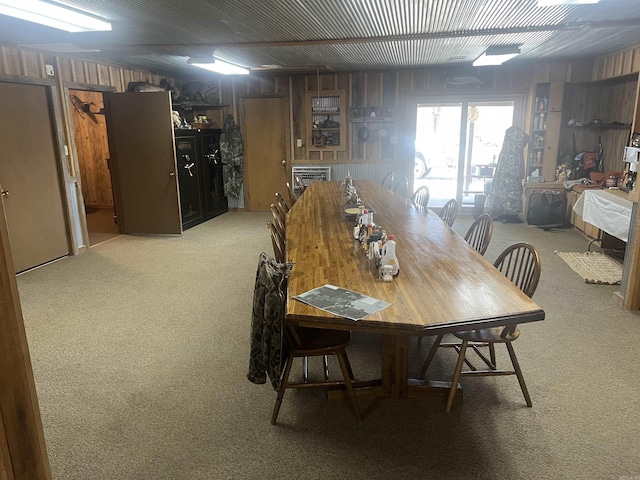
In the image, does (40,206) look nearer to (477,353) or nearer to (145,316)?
(145,316)

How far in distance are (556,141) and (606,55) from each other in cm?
133

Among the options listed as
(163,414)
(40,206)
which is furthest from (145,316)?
(40,206)

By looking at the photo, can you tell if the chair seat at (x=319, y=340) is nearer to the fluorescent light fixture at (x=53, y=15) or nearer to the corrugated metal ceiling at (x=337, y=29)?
the corrugated metal ceiling at (x=337, y=29)

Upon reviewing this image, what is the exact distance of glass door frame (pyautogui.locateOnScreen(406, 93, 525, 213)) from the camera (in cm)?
745

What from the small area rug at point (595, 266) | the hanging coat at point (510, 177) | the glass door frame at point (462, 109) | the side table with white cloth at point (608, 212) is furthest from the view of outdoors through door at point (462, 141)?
the small area rug at point (595, 266)

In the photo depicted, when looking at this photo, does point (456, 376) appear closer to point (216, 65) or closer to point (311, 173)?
point (216, 65)

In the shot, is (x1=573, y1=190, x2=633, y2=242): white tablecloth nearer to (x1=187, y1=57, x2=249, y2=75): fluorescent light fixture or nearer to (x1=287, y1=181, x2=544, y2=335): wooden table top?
(x1=287, y1=181, x2=544, y2=335): wooden table top

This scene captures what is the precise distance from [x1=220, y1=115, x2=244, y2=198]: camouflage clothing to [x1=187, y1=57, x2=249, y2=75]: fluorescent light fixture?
1582 mm

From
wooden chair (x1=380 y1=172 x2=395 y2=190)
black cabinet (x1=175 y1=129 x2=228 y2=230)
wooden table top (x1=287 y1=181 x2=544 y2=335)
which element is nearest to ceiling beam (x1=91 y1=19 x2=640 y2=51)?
wooden table top (x1=287 y1=181 x2=544 y2=335)

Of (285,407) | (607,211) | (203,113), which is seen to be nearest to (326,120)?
(203,113)

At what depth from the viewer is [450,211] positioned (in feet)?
14.3

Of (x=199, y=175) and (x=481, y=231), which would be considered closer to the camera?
(x=481, y=231)

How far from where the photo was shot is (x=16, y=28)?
3.85m

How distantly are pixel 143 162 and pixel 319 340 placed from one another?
5080 mm
